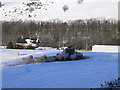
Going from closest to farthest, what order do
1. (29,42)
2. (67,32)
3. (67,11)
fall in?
(29,42) → (67,32) → (67,11)

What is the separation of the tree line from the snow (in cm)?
427

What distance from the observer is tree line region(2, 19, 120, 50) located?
27812 mm

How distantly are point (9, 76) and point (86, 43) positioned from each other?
1925cm

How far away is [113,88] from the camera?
593cm

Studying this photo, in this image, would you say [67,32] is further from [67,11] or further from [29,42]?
[67,11]

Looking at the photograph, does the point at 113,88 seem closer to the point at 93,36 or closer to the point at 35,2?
the point at 93,36

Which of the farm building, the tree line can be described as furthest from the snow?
the farm building

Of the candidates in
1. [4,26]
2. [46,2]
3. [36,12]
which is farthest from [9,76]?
[46,2]

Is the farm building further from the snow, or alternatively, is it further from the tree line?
the snow

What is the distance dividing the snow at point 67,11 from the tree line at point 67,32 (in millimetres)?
4275

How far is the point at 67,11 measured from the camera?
A: 45594 millimetres

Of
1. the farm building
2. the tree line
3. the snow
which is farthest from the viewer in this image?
the snow

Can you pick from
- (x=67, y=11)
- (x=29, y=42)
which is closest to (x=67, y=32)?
(x=29, y=42)

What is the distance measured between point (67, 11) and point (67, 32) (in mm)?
14879
